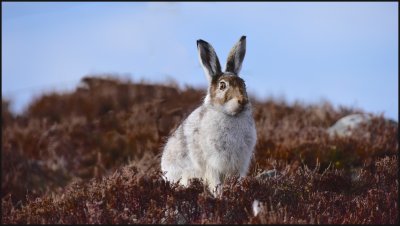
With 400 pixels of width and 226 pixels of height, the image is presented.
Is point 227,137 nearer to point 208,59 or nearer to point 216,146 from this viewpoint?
point 216,146

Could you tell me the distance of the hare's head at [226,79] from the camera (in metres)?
6.38

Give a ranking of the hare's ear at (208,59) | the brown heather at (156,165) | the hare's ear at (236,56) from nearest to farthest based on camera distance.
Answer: the brown heather at (156,165), the hare's ear at (208,59), the hare's ear at (236,56)

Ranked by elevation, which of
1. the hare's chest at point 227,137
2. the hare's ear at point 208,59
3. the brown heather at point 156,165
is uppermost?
the hare's ear at point 208,59

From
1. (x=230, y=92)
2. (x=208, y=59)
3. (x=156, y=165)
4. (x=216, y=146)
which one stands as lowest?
(x=156, y=165)

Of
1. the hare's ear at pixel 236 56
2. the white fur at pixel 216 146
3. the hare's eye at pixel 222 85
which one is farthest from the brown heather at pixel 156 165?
the hare's ear at pixel 236 56

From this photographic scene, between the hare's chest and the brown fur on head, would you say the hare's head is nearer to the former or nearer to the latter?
the brown fur on head

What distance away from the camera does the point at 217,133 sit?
254 inches

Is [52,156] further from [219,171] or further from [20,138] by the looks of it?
[219,171]

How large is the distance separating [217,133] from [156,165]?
297cm

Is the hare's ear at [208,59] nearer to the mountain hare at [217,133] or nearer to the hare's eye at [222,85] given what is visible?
the mountain hare at [217,133]

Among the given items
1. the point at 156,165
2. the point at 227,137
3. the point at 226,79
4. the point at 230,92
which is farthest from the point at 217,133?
the point at 156,165

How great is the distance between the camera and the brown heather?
5391 millimetres

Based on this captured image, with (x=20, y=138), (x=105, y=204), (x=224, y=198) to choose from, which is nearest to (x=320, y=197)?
(x=224, y=198)

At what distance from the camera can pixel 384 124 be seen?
36.6ft
